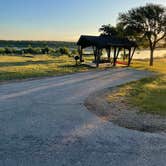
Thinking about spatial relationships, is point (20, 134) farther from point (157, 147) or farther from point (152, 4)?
point (152, 4)

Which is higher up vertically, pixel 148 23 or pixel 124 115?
pixel 148 23

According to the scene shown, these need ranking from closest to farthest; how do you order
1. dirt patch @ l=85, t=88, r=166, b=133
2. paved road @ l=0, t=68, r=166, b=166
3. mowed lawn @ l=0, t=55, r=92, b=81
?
paved road @ l=0, t=68, r=166, b=166, dirt patch @ l=85, t=88, r=166, b=133, mowed lawn @ l=0, t=55, r=92, b=81

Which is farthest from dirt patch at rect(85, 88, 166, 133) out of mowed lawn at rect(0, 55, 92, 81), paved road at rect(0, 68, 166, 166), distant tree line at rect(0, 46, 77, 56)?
distant tree line at rect(0, 46, 77, 56)

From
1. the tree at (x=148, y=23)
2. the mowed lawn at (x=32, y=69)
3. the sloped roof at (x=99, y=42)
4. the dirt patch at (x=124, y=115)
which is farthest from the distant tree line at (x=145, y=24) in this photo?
the dirt patch at (x=124, y=115)

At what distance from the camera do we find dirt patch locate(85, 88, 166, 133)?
6.75 meters

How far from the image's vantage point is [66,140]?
5410mm

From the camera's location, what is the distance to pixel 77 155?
15.3ft

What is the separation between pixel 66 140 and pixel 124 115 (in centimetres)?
282

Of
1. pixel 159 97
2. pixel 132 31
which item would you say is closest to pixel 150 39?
pixel 132 31

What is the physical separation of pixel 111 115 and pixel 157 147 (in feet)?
8.19

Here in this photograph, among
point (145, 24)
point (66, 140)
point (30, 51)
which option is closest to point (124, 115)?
point (66, 140)

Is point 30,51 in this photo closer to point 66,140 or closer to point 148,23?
point 148,23

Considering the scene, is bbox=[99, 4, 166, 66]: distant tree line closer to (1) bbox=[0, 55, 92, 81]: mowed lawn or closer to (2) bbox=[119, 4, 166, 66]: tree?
(2) bbox=[119, 4, 166, 66]: tree

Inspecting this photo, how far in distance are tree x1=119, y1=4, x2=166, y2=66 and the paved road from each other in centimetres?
2444
